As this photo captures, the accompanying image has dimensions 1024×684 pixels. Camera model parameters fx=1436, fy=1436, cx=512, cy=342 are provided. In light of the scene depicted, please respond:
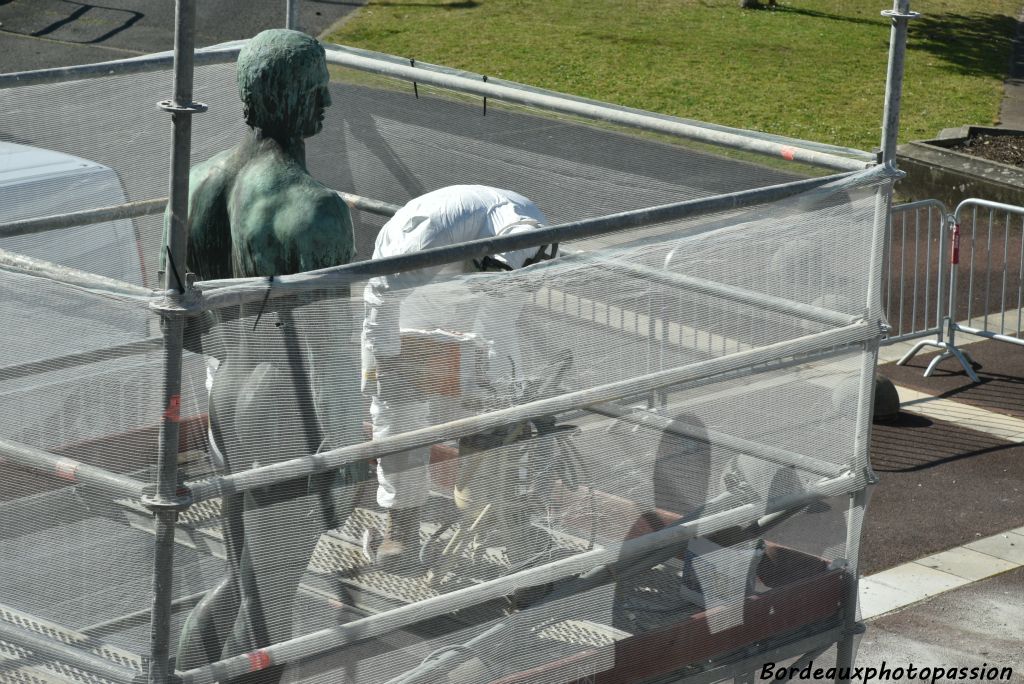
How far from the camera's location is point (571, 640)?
4227 mm

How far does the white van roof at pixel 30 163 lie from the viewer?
627 centimetres

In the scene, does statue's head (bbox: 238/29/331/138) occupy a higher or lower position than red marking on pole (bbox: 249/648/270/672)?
higher

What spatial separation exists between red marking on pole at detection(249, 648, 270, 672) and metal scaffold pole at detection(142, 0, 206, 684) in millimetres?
244

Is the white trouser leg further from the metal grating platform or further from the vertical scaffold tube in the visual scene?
the vertical scaffold tube

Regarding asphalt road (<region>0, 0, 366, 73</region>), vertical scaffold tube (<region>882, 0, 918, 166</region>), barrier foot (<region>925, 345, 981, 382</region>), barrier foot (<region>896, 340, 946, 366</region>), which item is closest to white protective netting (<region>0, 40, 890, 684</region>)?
vertical scaffold tube (<region>882, 0, 918, 166</region>)

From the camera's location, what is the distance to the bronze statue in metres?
3.45

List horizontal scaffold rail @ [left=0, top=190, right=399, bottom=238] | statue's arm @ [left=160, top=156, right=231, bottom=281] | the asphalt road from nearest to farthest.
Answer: statue's arm @ [left=160, top=156, right=231, bottom=281]
horizontal scaffold rail @ [left=0, top=190, right=399, bottom=238]
the asphalt road

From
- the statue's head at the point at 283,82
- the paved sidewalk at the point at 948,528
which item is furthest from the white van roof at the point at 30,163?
the paved sidewalk at the point at 948,528

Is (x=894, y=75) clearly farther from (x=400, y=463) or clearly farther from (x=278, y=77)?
(x=400, y=463)

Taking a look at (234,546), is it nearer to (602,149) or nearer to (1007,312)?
(602,149)

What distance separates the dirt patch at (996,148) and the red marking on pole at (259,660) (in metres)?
13.3

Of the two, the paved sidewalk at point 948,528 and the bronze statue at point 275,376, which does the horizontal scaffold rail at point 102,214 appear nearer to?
the bronze statue at point 275,376

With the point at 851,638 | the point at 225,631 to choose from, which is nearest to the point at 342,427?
the point at 225,631

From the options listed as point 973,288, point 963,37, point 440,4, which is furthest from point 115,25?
point 973,288
